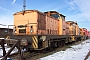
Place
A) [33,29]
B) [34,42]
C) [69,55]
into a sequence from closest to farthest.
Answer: [34,42] → [69,55] → [33,29]

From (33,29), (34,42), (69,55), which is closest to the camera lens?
(34,42)

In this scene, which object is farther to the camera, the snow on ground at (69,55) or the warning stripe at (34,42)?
the warning stripe at (34,42)

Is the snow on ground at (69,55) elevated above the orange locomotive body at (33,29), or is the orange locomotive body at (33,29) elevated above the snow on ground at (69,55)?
the orange locomotive body at (33,29)

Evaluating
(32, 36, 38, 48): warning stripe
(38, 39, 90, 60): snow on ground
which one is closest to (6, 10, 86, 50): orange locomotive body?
(32, 36, 38, 48): warning stripe

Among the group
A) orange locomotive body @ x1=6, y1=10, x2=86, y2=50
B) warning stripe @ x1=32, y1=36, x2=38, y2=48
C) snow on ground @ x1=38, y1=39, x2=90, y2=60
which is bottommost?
snow on ground @ x1=38, y1=39, x2=90, y2=60

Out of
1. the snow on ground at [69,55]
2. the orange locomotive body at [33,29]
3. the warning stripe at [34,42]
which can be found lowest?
the snow on ground at [69,55]

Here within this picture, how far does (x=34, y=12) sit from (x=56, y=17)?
3914 millimetres

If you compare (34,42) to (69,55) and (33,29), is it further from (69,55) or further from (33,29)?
(69,55)

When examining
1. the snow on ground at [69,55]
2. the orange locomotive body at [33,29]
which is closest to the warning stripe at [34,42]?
the orange locomotive body at [33,29]

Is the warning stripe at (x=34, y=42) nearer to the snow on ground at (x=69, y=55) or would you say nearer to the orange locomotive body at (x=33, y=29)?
the orange locomotive body at (x=33, y=29)

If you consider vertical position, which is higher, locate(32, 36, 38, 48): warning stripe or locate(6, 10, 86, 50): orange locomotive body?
locate(6, 10, 86, 50): orange locomotive body

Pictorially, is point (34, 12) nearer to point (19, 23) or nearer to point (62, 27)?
point (19, 23)

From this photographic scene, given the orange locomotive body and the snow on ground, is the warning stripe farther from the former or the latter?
the snow on ground

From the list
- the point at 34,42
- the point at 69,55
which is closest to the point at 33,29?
the point at 34,42
